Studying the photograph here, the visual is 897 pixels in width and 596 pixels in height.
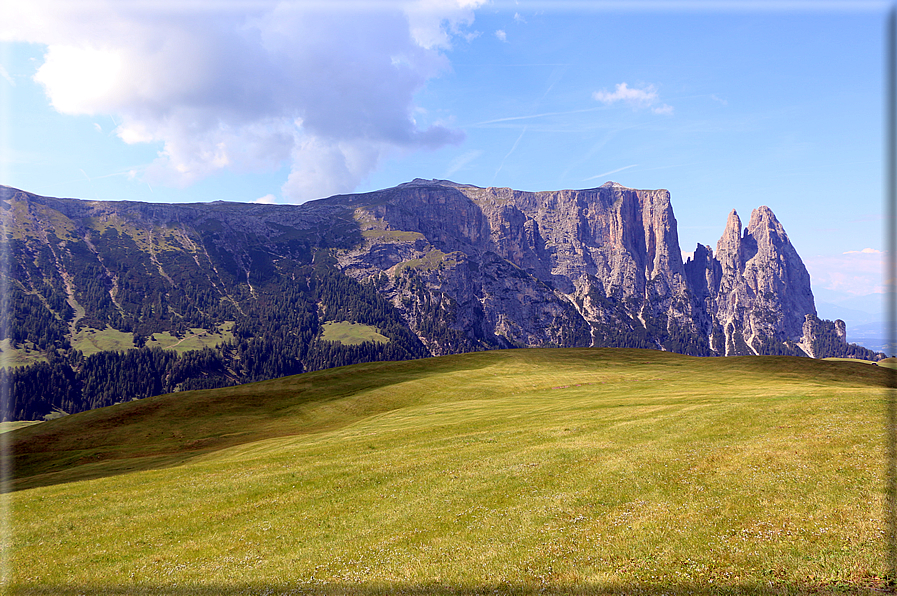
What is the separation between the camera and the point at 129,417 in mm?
77188

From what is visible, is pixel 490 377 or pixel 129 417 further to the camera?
pixel 490 377

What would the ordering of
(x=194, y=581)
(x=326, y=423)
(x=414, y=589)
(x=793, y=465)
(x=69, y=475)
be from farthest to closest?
(x=326, y=423) < (x=69, y=475) < (x=793, y=465) < (x=194, y=581) < (x=414, y=589)

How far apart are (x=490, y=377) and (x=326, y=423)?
38.8 m

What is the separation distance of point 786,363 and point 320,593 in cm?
10285

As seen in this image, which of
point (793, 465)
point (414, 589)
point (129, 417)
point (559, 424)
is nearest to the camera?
point (414, 589)

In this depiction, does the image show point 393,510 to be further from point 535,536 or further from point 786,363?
point 786,363

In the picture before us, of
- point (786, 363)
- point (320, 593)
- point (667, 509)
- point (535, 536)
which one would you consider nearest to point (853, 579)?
point (667, 509)

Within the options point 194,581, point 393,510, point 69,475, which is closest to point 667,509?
point 393,510

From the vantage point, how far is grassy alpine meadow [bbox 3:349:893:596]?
1722 cm

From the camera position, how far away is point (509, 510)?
23.8 metres

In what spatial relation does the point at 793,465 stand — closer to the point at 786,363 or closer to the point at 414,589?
the point at 414,589

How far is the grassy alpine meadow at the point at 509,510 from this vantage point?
56.5 ft

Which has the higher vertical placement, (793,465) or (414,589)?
(793,465)

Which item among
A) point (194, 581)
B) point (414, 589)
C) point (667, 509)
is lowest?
point (194, 581)
